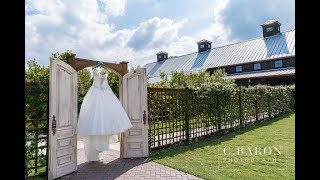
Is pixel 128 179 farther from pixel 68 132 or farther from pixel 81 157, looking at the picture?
pixel 81 157

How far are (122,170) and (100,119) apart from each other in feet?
4.18

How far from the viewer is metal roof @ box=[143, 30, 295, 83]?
96.2 feet

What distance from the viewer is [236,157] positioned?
23.7 feet

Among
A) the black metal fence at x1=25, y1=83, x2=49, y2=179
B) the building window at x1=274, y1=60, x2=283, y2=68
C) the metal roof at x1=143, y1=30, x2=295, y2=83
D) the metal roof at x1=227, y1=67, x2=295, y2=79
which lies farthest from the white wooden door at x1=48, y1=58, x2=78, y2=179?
the building window at x1=274, y1=60, x2=283, y2=68

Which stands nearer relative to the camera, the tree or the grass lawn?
the grass lawn

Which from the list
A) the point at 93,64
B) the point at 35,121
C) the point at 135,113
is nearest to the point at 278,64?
the point at 135,113

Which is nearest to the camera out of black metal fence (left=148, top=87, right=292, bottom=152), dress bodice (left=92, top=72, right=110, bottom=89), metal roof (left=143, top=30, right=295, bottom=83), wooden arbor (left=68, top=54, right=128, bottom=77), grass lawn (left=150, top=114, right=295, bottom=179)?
grass lawn (left=150, top=114, right=295, bottom=179)

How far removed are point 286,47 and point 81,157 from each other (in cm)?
2702

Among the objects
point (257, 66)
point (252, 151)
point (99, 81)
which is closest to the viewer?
point (99, 81)

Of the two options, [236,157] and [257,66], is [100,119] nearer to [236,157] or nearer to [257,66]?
[236,157]

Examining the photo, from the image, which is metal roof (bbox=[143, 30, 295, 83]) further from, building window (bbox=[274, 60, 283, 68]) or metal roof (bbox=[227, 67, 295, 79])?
metal roof (bbox=[227, 67, 295, 79])

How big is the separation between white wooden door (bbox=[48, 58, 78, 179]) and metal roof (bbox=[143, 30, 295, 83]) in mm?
24728
